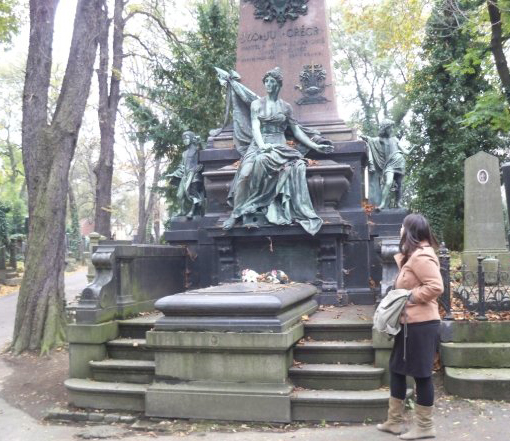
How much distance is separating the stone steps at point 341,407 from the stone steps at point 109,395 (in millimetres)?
1649

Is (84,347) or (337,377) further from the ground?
(84,347)

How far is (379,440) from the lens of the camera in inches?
201

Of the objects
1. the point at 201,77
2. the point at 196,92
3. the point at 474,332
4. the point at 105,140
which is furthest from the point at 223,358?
the point at 105,140

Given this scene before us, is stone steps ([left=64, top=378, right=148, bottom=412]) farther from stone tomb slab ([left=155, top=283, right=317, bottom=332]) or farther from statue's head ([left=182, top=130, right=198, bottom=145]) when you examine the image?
statue's head ([left=182, top=130, right=198, bottom=145])

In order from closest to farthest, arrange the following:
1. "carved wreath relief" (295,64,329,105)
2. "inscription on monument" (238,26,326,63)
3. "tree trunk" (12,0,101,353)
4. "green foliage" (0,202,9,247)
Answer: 1. "tree trunk" (12,0,101,353)
2. "carved wreath relief" (295,64,329,105)
3. "inscription on monument" (238,26,326,63)
4. "green foliage" (0,202,9,247)

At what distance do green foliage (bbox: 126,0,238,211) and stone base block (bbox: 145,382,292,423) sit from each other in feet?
40.9

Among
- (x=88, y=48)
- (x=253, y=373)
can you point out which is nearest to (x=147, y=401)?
(x=253, y=373)

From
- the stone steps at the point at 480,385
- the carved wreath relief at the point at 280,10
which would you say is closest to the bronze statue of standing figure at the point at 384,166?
the carved wreath relief at the point at 280,10

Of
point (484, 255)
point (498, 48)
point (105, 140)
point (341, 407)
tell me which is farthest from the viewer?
point (105, 140)

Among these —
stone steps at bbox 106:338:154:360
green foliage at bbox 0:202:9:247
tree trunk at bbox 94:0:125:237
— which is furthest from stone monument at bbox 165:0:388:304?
green foliage at bbox 0:202:9:247

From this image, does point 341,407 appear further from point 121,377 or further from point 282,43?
point 282,43

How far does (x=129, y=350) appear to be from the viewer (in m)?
6.94

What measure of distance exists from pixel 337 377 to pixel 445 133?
20804 mm

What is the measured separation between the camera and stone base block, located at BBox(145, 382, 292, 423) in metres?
5.60
